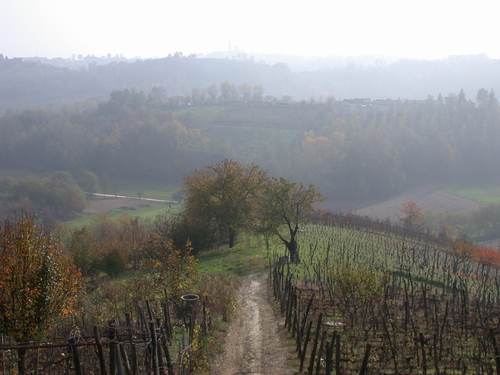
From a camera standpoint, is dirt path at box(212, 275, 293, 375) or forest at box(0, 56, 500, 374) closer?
forest at box(0, 56, 500, 374)

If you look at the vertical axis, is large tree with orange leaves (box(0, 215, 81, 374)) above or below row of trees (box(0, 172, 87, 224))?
above

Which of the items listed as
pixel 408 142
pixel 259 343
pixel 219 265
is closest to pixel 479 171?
pixel 408 142

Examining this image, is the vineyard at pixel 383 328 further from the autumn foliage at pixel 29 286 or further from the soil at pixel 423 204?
the soil at pixel 423 204

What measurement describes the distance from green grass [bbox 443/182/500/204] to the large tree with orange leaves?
86509 mm

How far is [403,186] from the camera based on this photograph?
342ft

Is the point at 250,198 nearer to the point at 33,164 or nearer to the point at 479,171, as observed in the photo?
the point at 479,171

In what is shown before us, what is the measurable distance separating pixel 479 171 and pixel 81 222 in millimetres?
89690

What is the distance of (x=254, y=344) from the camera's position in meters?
15.9

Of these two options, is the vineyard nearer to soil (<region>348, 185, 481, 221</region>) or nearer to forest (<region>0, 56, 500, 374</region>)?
forest (<region>0, 56, 500, 374</region>)

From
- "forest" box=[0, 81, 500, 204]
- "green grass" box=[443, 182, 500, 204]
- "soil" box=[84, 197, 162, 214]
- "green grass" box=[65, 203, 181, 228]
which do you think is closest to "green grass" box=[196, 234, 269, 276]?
"green grass" box=[65, 203, 181, 228]

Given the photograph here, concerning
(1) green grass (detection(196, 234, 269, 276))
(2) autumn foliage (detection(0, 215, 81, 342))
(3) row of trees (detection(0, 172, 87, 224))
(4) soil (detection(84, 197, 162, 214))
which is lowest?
(4) soil (detection(84, 197, 162, 214))

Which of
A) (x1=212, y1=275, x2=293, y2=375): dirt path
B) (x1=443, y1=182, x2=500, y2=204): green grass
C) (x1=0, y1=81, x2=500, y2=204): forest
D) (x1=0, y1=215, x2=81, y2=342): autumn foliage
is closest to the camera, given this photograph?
(x1=0, y1=215, x2=81, y2=342): autumn foliage

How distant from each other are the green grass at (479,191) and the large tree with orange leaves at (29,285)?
86509 millimetres

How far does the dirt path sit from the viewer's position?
44.7ft
